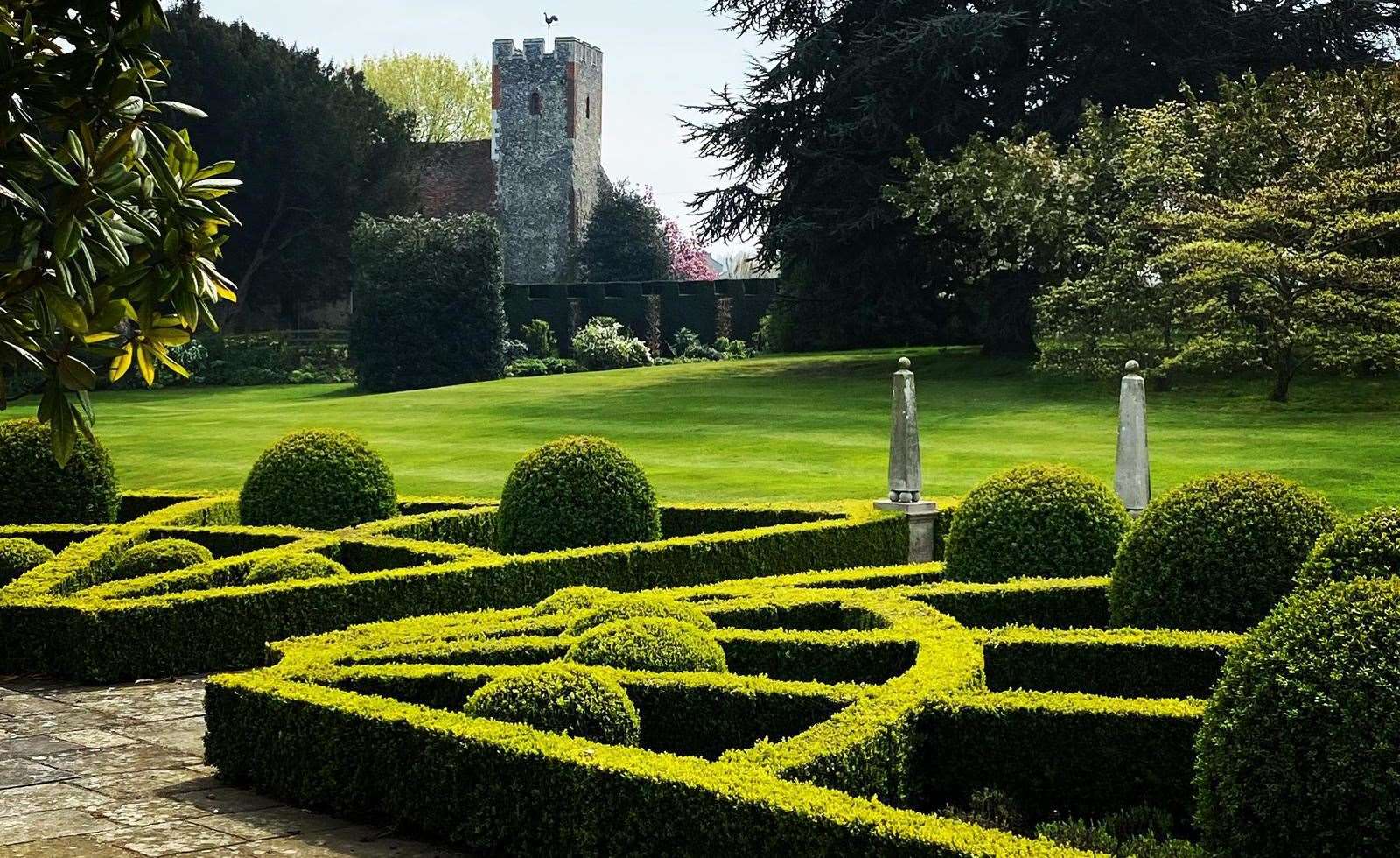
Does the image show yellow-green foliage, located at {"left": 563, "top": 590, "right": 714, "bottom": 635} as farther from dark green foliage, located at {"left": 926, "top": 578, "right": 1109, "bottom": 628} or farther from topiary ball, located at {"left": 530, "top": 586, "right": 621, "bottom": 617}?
dark green foliage, located at {"left": 926, "top": 578, "right": 1109, "bottom": 628}

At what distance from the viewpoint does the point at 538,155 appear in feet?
Result: 194

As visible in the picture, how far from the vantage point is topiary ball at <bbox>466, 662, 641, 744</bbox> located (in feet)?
22.1

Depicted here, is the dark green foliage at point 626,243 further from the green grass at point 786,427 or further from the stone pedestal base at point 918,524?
the stone pedestal base at point 918,524

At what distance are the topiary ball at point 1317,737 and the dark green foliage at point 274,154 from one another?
40664mm

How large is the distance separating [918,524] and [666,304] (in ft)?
105

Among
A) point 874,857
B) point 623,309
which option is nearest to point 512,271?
point 623,309

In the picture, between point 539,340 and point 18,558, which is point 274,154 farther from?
point 18,558

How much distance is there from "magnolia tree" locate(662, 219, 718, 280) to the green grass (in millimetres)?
21039

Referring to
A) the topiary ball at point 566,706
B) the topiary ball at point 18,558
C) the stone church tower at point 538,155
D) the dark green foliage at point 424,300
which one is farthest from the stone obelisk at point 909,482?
the stone church tower at point 538,155

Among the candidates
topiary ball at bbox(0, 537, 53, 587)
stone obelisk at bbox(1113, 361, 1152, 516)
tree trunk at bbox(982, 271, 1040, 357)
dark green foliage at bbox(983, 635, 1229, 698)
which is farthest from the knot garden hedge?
tree trunk at bbox(982, 271, 1040, 357)

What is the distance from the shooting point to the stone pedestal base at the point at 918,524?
13039 mm

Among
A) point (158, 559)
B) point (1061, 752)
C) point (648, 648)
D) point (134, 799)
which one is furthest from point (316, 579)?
point (1061, 752)

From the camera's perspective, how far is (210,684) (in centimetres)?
765

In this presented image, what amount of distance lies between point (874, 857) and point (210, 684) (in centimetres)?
389
